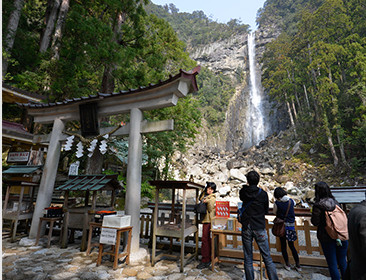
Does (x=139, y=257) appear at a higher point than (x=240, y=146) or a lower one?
lower

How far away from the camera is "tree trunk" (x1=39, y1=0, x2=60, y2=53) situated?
11.3 m

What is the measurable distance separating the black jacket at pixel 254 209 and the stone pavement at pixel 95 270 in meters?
1.36

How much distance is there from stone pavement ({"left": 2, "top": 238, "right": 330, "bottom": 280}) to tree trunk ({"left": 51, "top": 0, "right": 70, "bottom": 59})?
9.10m

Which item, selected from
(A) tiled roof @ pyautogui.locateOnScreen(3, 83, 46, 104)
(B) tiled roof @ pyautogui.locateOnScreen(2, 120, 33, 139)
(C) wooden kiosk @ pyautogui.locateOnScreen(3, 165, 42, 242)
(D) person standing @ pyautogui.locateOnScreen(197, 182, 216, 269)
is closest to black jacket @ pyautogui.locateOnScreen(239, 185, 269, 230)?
(D) person standing @ pyautogui.locateOnScreen(197, 182, 216, 269)

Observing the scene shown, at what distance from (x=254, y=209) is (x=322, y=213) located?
1.05 meters

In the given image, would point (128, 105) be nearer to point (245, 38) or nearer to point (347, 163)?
point (347, 163)

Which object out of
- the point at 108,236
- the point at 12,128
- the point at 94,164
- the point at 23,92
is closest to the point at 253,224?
the point at 108,236

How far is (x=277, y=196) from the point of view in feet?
13.6

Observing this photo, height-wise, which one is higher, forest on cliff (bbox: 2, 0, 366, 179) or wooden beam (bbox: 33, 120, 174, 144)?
forest on cliff (bbox: 2, 0, 366, 179)

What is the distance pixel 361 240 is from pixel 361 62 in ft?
70.3

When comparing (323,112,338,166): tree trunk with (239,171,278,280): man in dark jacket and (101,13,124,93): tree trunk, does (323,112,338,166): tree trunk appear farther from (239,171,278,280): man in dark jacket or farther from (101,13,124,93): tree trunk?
(239,171,278,280): man in dark jacket

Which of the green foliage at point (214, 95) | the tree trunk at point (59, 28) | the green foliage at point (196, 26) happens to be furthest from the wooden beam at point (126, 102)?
the green foliage at point (196, 26)

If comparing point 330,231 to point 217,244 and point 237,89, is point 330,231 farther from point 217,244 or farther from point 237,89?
point 237,89

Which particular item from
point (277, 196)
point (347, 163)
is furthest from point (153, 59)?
point (347, 163)
